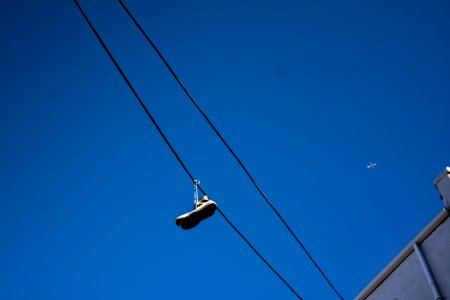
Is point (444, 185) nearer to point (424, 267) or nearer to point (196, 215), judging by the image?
point (424, 267)

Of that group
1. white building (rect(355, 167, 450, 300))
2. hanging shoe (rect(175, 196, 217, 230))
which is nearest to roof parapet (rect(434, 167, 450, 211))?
white building (rect(355, 167, 450, 300))

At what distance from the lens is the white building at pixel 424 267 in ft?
20.4

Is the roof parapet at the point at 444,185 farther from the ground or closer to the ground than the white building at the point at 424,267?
farther from the ground

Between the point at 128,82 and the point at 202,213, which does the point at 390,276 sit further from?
the point at 128,82

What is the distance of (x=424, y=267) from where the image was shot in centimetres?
645

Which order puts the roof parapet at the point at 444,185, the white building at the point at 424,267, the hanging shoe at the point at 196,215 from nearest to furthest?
the hanging shoe at the point at 196,215, the white building at the point at 424,267, the roof parapet at the point at 444,185

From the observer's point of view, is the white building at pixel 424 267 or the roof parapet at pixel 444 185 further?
the roof parapet at pixel 444 185

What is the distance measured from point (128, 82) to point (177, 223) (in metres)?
1.91

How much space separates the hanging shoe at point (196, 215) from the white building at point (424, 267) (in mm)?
3565

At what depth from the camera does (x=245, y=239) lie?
17.7 feet

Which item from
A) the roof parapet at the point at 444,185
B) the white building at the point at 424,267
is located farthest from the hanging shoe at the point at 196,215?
the roof parapet at the point at 444,185

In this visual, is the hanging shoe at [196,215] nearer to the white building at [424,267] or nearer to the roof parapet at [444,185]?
the white building at [424,267]

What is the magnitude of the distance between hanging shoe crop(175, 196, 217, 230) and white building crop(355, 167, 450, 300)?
140 inches

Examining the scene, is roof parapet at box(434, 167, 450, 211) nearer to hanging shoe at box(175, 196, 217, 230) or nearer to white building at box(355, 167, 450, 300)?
white building at box(355, 167, 450, 300)
